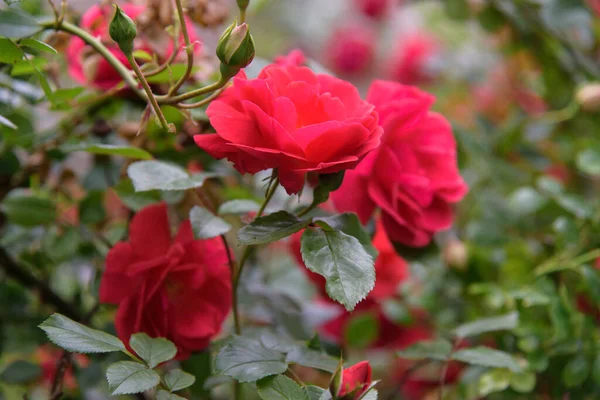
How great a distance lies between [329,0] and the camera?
166 cm

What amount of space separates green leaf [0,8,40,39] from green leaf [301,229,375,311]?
9.0 inches

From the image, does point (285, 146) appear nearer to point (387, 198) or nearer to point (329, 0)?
point (387, 198)

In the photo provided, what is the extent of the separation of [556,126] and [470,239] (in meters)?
0.26

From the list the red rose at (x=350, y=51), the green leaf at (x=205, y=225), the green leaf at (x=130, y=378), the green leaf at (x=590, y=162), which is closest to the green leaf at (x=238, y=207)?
the green leaf at (x=205, y=225)

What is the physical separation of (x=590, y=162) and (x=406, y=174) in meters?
0.26

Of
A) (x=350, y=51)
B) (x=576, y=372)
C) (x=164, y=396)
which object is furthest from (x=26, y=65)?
(x=350, y=51)

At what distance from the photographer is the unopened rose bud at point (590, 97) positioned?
0.62 m

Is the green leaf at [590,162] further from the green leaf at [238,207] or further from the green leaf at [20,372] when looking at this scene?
the green leaf at [20,372]

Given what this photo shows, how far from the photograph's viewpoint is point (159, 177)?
38 cm

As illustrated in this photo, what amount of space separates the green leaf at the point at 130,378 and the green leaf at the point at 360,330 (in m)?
0.39

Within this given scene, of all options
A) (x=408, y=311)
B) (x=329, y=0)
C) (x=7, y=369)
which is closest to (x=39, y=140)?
(x=7, y=369)

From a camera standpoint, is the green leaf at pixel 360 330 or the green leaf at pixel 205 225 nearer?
the green leaf at pixel 205 225

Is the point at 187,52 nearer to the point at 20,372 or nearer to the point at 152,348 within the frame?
the point at 152,348

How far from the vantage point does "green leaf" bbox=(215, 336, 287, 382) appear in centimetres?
34
